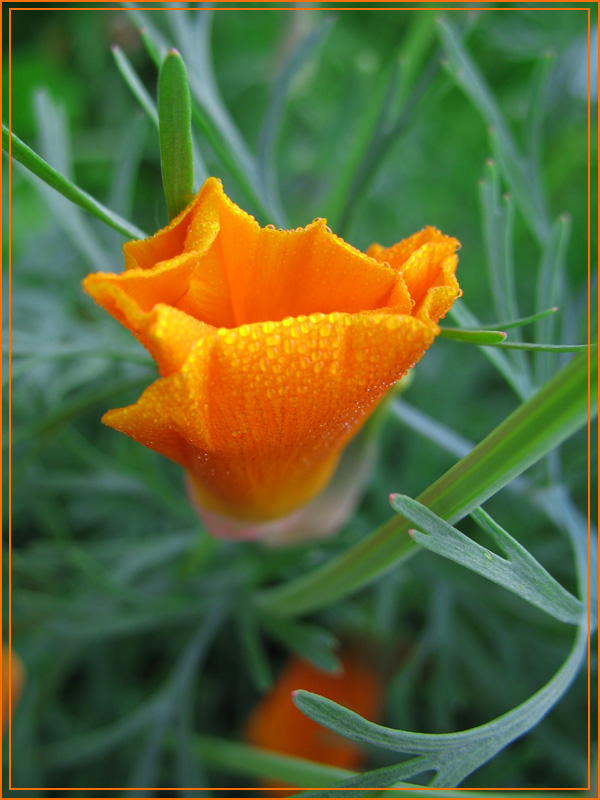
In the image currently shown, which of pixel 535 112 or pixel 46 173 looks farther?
pixel 535 112

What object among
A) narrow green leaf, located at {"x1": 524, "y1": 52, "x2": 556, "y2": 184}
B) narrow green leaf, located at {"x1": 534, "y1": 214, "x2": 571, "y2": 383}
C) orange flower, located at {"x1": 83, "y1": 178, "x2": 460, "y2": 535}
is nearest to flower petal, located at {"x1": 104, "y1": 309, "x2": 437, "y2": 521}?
orange flower, located at {"x1": 83, "y1": 178, "x2": 460, "y2": 535}

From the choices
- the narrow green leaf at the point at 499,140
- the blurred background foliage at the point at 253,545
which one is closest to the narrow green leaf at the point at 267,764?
the blurred background foliage at the point at 253,545

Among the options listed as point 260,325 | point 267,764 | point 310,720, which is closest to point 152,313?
point 260,325

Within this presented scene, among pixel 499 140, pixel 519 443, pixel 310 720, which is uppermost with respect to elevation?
pixel 499 140

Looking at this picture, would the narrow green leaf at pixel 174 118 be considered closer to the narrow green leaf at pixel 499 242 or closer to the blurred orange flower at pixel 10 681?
the narrow green leaf at pixel 499 242

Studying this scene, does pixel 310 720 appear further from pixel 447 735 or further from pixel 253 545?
pixel 447 735

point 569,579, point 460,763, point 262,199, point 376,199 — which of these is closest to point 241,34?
point 376,199
